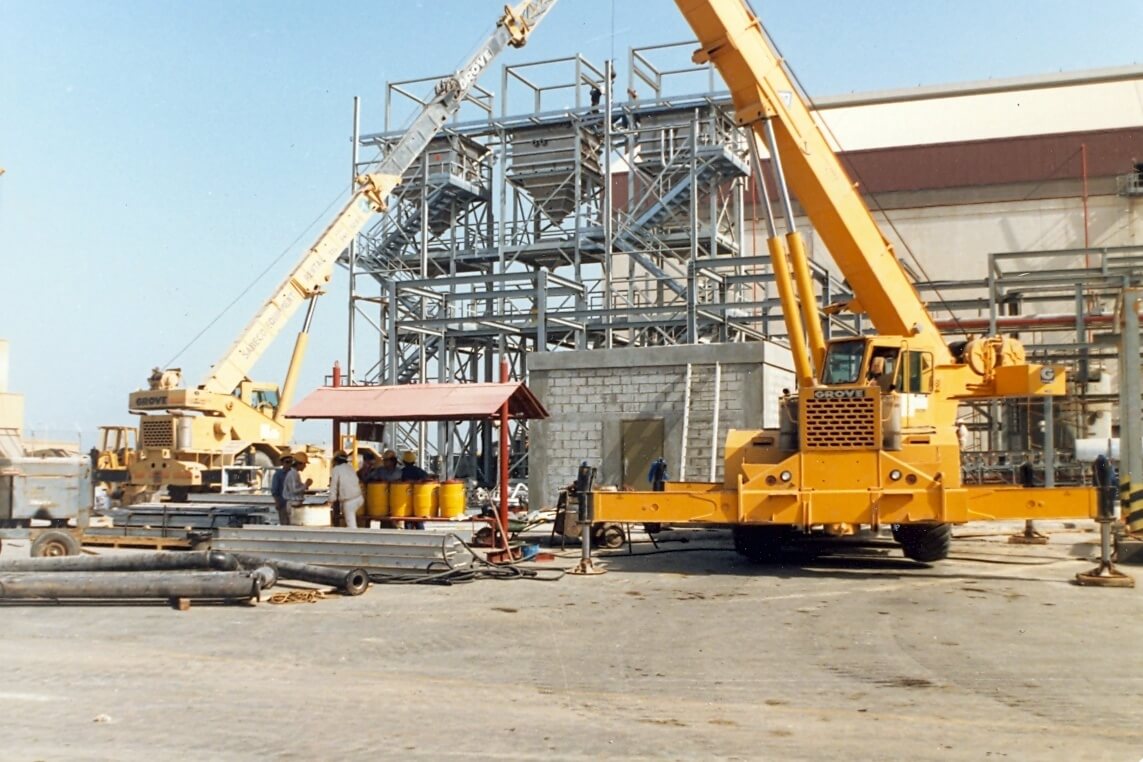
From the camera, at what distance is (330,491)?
16234 millimetres

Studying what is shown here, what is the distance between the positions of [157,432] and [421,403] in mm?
14112

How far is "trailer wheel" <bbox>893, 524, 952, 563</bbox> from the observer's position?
15.2 metres

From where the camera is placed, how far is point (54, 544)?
51.9ft

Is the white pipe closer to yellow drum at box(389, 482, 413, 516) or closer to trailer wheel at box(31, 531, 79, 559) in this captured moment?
yellow drum at box(389, 482, 413, 516)

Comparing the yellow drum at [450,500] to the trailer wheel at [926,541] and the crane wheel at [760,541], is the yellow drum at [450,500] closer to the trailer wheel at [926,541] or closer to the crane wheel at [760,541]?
the crane wheel at [760,541]

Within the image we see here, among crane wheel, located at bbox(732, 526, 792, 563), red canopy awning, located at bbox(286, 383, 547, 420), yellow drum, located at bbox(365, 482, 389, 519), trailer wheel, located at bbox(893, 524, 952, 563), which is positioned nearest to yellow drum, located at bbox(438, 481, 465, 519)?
yellow drum, located at bbox(365, 482, 389, 519)

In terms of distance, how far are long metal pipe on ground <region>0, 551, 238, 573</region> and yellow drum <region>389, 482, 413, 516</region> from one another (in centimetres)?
342

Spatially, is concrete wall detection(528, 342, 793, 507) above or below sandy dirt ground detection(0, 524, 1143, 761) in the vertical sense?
above

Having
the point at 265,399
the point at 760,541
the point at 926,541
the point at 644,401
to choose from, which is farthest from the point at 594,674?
the point at 265,399

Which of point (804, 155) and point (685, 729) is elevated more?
point (804, 155)

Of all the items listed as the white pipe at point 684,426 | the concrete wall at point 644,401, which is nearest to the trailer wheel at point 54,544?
the concrete wall at point 644,401

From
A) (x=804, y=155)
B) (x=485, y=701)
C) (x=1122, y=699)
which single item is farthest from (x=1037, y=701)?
(x=804, y=155)

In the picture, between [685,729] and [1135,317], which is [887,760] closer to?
[685,729]

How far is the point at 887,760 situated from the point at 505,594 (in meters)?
7.34
